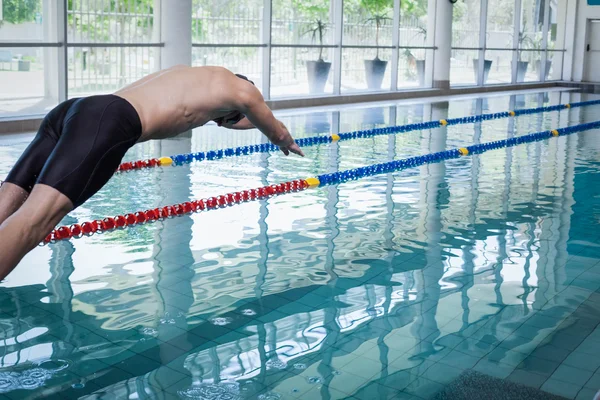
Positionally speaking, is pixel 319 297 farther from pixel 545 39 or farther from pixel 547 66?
pixel 547 66

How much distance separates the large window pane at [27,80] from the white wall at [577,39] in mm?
20064

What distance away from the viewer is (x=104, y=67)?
13.6 metres

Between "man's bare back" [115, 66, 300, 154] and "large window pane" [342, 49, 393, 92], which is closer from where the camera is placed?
"man's bare back" [115, 66, 300, 154]

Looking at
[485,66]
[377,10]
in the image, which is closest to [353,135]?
[377,10]

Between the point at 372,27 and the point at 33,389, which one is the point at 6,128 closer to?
the point at 33,389

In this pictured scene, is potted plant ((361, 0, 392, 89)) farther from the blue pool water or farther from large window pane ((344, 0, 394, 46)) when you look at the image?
the blue pool water

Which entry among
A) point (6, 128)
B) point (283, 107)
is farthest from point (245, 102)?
point (283, 107)

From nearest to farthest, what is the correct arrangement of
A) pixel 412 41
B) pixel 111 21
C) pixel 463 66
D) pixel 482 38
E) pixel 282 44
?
pixel 111 21 < pixel 282 44 < pixel 412 41 < pixel 482 38 < pixel 463 66

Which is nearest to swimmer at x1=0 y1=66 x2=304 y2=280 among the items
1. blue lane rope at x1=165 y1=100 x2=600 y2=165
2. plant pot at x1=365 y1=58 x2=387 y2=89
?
blue lane rope at x1=165 y1=100 x2=600 y2=165

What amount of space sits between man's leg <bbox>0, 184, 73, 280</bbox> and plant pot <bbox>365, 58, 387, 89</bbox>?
17125 millimetres

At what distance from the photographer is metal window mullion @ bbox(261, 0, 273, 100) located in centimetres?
1525

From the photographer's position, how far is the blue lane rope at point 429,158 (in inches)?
301

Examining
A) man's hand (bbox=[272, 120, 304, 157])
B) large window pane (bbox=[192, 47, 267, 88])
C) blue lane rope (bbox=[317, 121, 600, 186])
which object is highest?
large window pane (bbox=[192, 47, 267, 88])

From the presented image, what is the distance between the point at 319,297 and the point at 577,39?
2557 cm
